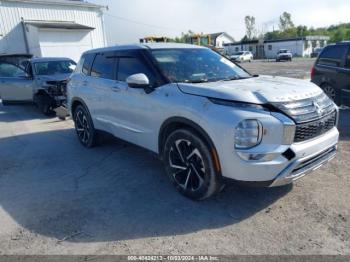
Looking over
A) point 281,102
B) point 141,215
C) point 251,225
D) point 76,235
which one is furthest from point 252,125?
point 76,235

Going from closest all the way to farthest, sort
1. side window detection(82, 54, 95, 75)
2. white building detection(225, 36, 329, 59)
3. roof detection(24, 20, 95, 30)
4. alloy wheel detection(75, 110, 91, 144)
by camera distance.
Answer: side window detection(82, 54, 95, 75) < alloy wheel detection(75, 110, 91, 144) < roof detection(24, 20, 95, 30) < white building detection(225, 36, 329, 59)

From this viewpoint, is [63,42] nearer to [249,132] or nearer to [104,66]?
[104,66]

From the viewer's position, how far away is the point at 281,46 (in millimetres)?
66000

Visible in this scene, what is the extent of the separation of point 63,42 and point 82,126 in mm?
18287

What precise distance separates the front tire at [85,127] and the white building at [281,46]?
62.0m

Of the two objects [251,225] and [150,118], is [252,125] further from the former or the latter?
[150,118]

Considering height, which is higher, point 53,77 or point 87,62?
point 87,62

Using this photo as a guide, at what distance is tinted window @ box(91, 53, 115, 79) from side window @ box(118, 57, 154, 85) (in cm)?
25

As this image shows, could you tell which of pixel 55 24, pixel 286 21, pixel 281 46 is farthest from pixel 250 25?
pixel 55 24

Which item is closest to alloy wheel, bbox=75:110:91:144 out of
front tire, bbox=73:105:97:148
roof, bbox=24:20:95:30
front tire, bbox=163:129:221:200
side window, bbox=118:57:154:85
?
front tire, bbox=73:105:97:148

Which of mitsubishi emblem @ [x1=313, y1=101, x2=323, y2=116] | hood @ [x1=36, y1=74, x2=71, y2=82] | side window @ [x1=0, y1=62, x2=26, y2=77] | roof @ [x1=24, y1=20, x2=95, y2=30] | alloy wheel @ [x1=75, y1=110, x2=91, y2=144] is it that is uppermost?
roof @ [x1=24, y1=20, x2=95, y2=30]

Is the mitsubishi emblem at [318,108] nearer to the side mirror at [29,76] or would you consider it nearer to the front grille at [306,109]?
the front grille at [306,109]

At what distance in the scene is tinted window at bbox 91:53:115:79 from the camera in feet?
17.1

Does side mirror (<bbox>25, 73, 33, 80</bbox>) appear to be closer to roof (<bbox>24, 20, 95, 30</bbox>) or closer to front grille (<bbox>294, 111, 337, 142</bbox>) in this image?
front grille (<bbox>294, 111, 337, 142</bbox>)
